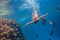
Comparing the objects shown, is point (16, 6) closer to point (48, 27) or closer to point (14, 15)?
point (14, 15)

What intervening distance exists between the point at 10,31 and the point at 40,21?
484 mm

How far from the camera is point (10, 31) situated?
2068 mm

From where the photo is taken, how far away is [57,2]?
6.66ft

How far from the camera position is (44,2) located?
203 centimetres

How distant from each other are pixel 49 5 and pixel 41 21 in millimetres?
271

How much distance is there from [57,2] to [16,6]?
0.62m

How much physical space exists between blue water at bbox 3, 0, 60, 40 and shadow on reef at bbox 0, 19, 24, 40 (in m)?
0.07

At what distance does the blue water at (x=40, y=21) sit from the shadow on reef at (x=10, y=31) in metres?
0.07

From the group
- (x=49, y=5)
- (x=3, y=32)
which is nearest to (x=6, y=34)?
(x=3, y=32)

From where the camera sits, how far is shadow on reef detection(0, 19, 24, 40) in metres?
A: 2.06

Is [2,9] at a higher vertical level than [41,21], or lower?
higher

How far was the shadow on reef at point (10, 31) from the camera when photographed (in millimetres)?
2057

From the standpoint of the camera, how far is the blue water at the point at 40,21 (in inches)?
80.6

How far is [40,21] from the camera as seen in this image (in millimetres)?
2047
